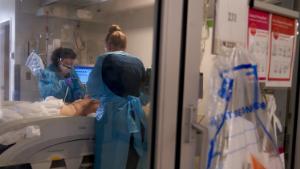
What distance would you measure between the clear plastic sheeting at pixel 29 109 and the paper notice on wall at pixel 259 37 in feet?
2.57

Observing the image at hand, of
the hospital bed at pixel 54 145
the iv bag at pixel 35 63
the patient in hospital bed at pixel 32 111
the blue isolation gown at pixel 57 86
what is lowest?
the hospital bed at pixel 54 145

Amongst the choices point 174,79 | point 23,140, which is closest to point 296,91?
point 174,79

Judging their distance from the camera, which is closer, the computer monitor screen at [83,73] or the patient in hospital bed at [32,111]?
the patient in hospital bed at [32,111]

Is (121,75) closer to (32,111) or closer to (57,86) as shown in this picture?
(57,86)

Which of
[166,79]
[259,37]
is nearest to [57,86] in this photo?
[166,79]

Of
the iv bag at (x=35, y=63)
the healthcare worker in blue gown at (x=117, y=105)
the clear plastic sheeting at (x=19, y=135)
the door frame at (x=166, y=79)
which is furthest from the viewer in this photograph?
the healthcare worker in blue gown at (x=117, y=105)

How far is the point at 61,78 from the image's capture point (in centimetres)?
125

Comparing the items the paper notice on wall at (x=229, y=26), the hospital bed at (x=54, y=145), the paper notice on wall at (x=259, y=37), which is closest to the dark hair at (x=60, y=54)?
the hospital bed at (x=54, y=145)

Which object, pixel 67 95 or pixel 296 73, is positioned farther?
pixel 296 73

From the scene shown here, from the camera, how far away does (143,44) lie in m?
1.18

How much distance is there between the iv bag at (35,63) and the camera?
3.92 ft

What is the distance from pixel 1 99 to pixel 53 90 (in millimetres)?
198

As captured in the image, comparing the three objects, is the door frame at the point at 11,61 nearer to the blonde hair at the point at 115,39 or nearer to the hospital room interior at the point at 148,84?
the hospital room interior at the point at 148,84

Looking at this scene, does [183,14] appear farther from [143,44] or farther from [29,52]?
[29,52]
